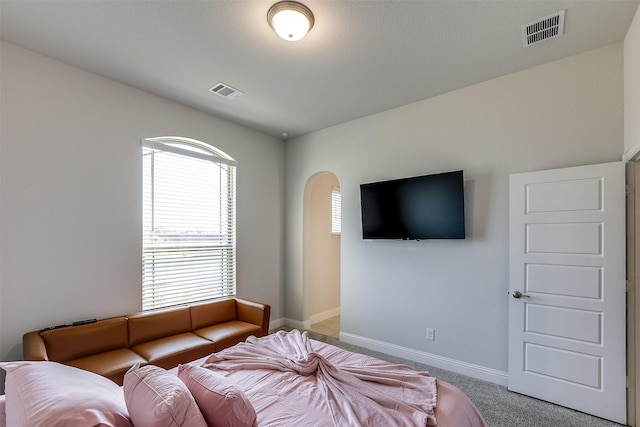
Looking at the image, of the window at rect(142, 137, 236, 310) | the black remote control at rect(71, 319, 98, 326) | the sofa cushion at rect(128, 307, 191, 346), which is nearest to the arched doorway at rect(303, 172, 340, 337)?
the window at rect(142, 137, 236, 310)

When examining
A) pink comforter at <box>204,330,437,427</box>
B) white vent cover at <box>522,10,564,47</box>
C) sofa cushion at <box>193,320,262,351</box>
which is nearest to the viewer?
pink comforter at <box>204,330,437,427</box>

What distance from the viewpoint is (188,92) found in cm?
325

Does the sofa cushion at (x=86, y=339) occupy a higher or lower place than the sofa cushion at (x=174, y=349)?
higher

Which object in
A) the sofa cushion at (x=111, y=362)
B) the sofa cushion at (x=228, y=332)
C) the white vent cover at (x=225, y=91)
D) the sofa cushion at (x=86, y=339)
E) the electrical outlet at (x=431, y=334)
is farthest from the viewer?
the electrical outlet at (x=431, y=334)

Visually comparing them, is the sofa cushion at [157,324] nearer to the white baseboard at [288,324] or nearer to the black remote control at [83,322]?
the black remote control at [83,322]

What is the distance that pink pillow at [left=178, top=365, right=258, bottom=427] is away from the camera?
47.7 inches

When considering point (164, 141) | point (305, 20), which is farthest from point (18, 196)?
point (305, 20)

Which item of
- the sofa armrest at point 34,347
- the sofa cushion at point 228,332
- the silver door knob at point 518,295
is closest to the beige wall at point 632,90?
the silver door knob at point 518,295

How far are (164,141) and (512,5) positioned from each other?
3.51 m

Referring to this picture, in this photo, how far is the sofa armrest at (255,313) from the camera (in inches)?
133

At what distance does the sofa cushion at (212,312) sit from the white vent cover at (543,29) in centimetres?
395

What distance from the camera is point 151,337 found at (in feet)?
9.70

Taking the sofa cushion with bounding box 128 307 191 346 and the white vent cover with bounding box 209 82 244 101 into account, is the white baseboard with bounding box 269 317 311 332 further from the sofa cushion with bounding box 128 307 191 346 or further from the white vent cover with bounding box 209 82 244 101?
the white vent cover with bounding box 209 82 244 101

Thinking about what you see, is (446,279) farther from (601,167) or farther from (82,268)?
(82,268)
